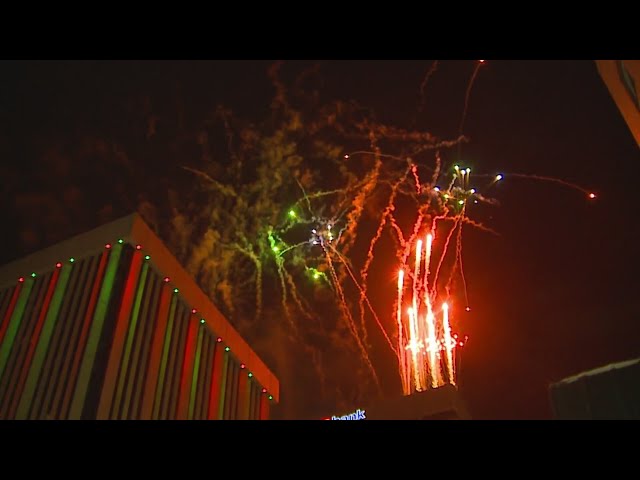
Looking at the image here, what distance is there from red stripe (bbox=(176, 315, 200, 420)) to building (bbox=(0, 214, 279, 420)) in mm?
40

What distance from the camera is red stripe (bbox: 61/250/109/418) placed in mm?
19172

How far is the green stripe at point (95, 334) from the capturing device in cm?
1877

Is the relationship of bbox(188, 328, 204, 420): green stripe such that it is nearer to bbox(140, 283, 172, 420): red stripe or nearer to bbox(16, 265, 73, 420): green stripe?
bbox(140, 283, 172, 420): red stripe

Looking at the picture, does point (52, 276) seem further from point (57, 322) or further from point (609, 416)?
point (609, 416)

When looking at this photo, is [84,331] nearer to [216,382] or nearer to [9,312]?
[9,312]

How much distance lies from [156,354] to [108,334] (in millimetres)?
2341

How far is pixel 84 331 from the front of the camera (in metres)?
20.4

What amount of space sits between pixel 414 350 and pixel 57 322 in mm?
12850

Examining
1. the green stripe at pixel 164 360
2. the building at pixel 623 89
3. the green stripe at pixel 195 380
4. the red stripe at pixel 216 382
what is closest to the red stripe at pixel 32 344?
the green stripe at pixel 164 360

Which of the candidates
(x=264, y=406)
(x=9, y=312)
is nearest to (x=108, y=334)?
(x=9, y=312)

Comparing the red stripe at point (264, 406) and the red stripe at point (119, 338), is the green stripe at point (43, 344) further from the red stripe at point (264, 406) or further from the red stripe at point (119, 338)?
the red stripe at point (264, 406)
